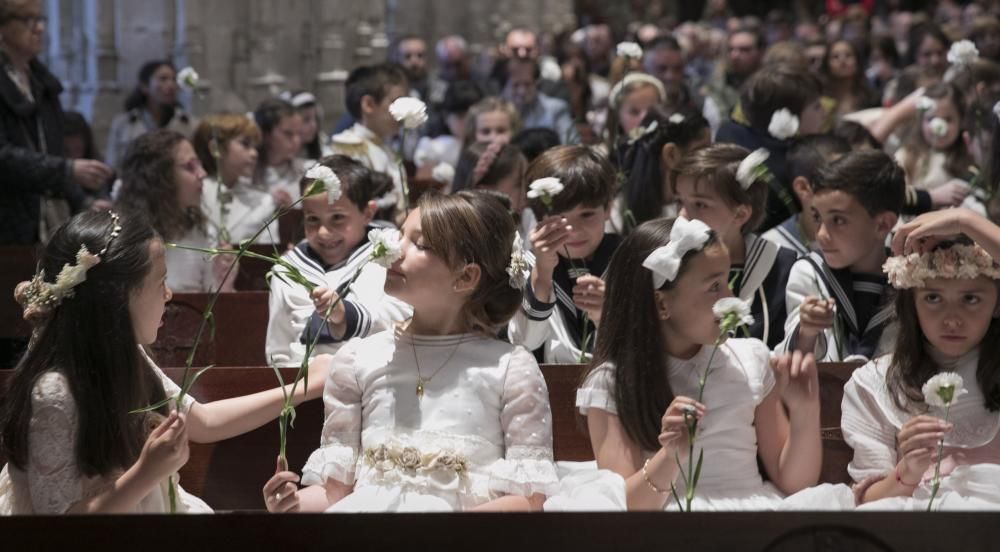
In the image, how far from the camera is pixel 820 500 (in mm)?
3205

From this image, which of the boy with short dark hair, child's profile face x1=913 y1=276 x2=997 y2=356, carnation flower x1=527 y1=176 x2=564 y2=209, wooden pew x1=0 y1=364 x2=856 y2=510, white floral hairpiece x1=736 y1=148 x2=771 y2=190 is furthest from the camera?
the boy with short dark hair

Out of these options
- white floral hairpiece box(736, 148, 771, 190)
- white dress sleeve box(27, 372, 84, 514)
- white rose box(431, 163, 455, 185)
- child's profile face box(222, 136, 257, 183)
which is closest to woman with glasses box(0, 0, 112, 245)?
child's profile face box(222, 136, 257, 183)

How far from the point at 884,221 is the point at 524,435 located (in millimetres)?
1730

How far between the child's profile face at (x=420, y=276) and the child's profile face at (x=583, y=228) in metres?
1.27

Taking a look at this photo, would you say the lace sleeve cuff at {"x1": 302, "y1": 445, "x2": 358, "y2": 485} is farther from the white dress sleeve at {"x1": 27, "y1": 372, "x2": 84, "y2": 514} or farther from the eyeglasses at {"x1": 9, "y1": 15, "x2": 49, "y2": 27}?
the eyeglasses at {"x1": 9, "y1": 15, "x2": 49, "y2": 27}

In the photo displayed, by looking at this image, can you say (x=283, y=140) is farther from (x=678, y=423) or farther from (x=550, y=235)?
(x=678, y=423)

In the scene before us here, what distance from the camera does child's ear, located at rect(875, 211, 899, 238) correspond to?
4.43 m

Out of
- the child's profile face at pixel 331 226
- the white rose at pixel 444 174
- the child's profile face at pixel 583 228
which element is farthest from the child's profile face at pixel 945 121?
the child's profile face at pixel 331 226

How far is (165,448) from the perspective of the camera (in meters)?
2.86

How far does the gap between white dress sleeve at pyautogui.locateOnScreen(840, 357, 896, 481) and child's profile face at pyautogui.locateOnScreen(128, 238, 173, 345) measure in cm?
165

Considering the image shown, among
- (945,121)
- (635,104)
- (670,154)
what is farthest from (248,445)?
(945,121)

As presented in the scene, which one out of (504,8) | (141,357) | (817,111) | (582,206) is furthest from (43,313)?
(504,8)

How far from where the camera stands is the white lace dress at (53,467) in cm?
298

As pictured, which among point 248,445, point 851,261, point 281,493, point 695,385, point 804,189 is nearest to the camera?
point 281,493
